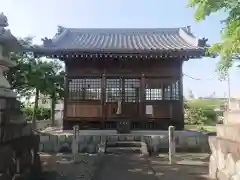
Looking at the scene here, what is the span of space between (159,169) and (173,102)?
24.8 feet

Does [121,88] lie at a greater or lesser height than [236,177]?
greater

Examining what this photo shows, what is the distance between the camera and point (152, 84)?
1634cm

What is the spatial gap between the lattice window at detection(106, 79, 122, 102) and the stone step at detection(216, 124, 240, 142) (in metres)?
9.62

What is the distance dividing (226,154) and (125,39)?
1451 centimetres

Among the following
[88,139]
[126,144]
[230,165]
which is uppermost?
[230,165]

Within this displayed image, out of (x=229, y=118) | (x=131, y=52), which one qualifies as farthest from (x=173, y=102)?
(x=229, y=118)

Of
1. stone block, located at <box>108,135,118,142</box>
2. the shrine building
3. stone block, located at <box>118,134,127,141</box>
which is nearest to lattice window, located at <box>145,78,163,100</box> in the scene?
the shrine building

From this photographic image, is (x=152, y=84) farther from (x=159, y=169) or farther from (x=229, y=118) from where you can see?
(x=229, y=118)

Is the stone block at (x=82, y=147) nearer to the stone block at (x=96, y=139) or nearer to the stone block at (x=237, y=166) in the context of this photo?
the stone block at (x=96, y=139)

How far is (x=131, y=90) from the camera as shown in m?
16.3

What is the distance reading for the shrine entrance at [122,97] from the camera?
1591 centimetres

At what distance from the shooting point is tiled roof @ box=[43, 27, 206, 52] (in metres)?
16.4

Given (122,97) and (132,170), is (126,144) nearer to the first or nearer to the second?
(122,97)

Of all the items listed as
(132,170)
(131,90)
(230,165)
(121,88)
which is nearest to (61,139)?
(121,88)
